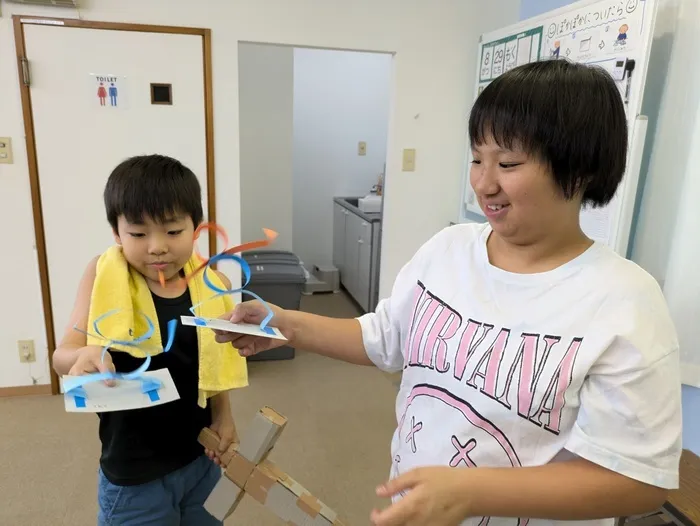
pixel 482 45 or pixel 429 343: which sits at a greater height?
pixel 482 45

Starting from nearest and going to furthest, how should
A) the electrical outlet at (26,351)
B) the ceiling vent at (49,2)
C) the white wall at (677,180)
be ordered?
the white wall at (677,180) < the ceiling vent at (49,2) < the electrical outlet at (26,351)

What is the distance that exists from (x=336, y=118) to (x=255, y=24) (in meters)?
2.06

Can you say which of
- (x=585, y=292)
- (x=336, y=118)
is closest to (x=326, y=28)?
(x=336, y=118)

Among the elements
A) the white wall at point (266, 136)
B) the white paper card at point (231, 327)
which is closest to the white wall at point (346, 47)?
the white wall at point (266, 136)

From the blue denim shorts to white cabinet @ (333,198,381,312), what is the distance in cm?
267

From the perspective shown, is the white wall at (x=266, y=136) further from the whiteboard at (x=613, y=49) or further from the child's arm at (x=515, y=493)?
the child's arm at (x=515, y=493)

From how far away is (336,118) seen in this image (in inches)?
184

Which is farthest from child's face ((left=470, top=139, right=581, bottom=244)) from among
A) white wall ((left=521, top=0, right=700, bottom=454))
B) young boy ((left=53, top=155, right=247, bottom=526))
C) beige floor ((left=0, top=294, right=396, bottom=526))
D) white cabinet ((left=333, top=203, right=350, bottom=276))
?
white cabinet ((left=333, top=203, right=350, bottom=276))

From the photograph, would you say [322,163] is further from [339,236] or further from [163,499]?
[163,499]

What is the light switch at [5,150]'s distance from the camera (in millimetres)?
2451

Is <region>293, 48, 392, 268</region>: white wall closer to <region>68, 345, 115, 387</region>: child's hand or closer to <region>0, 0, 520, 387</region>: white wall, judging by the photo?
<region>0, 0, 520, 387</region>: white wall

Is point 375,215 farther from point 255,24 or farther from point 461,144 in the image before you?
point 255,24

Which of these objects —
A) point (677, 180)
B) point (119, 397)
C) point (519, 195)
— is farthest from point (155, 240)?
point (677, 180)

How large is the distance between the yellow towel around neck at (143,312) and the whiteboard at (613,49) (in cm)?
117
